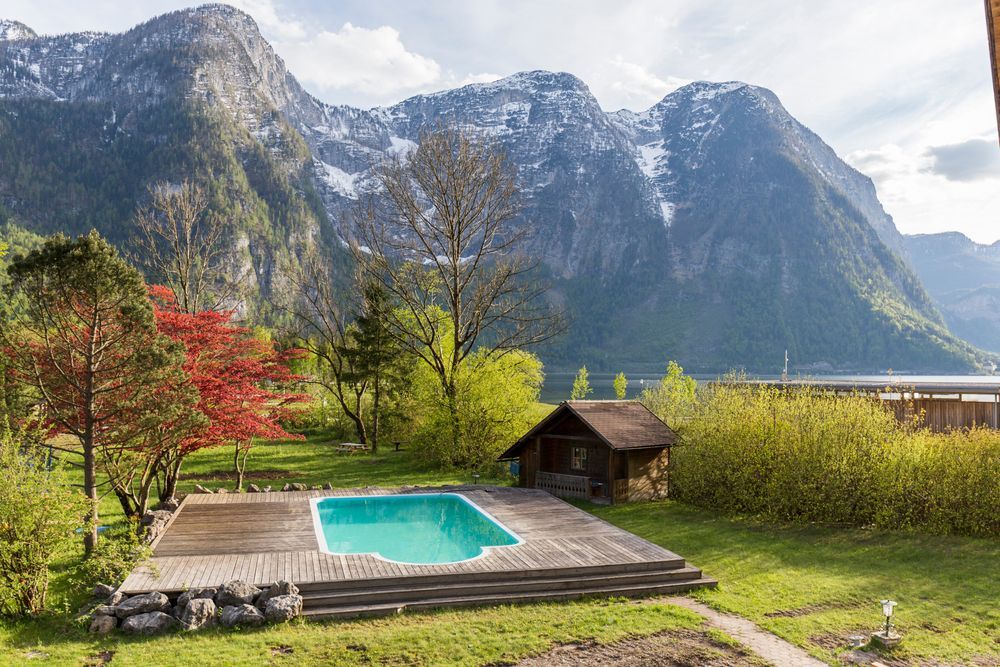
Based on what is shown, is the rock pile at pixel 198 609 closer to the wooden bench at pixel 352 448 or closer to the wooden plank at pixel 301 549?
the wooden plank at pixel 301 549

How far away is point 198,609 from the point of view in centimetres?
952

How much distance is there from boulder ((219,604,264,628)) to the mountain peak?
24358 centimetres

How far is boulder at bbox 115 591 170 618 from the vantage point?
9469mm

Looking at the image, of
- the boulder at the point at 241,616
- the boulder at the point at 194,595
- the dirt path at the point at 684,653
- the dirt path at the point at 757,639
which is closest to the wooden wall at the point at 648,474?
the dirt path at the point at 757,639

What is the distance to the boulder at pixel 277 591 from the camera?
10.1 m

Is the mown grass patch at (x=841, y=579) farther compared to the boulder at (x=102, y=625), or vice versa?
the mown grass patch at (x=841, y=579)

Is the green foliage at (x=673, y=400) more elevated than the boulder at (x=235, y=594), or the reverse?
the green foliage at (x=673, y=400)

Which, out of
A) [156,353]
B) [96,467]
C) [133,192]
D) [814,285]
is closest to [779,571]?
[156,353]

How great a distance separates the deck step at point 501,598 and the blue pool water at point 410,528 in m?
1.73

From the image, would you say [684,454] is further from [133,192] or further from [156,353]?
[133,192]

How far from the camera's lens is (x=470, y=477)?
2491 centimetres

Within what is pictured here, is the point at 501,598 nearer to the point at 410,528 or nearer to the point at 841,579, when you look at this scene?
the point at 410,528

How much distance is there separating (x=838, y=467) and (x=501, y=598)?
10233 millimetres

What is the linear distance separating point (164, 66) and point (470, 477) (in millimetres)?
164157
